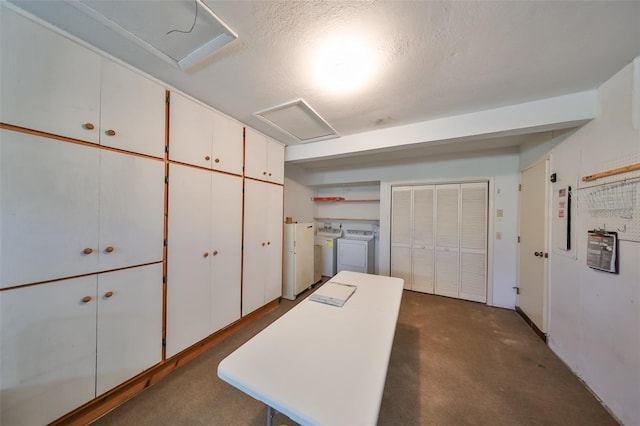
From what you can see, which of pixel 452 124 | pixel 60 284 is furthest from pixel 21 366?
pixel 452 124

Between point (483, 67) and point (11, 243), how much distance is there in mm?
3149

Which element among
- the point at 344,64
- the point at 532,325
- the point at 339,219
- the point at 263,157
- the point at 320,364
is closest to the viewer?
the point at 320,364

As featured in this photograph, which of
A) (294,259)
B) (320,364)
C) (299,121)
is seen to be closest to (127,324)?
(320,364)

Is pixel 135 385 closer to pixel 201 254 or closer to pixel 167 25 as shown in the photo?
pixel 201 254

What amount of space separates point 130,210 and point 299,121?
1819 millimetres

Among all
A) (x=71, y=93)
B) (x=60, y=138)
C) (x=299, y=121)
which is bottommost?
(x=60, y=138)

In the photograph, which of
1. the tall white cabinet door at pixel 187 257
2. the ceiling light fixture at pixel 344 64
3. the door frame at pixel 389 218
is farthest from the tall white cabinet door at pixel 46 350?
the door frame at pixel 389 218

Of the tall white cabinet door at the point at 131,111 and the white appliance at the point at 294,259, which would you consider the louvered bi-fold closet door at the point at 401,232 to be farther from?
the tall white cabinet door at the point at 131,111

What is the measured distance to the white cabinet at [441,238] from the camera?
3.22 meters

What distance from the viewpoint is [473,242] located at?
3242 mm

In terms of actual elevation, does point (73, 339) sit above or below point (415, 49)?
below

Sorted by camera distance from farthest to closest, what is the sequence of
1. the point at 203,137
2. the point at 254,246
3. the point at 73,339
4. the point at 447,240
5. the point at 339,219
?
the point at 339,219 < the point at 447,240 < the point at 254,246 < the point at 203,137 < the point at 73,339

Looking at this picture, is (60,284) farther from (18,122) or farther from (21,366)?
(18,122)

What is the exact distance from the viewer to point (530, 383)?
1.72 meters
